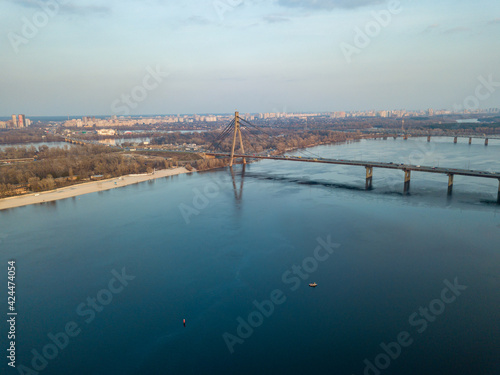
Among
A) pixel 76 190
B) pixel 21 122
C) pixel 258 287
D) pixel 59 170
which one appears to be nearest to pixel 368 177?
pixel 258 287

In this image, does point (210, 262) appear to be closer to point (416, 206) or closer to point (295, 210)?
point (295, 210)

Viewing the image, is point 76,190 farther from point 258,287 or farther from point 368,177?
point 368,177

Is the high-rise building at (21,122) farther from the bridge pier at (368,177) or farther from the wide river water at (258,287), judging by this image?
the bridge pier at (368,177)

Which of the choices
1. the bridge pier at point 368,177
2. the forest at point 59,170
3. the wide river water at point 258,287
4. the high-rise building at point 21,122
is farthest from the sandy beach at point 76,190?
the high-rise building at point 21,122

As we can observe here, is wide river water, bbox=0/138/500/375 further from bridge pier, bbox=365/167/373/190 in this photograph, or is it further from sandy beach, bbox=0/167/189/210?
bridge pier, bbox=365/167/373/190

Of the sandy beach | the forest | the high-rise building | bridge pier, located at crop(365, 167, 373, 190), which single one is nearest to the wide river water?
the sandy beach

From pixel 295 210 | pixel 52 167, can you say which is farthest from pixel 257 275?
pixel 52 167
